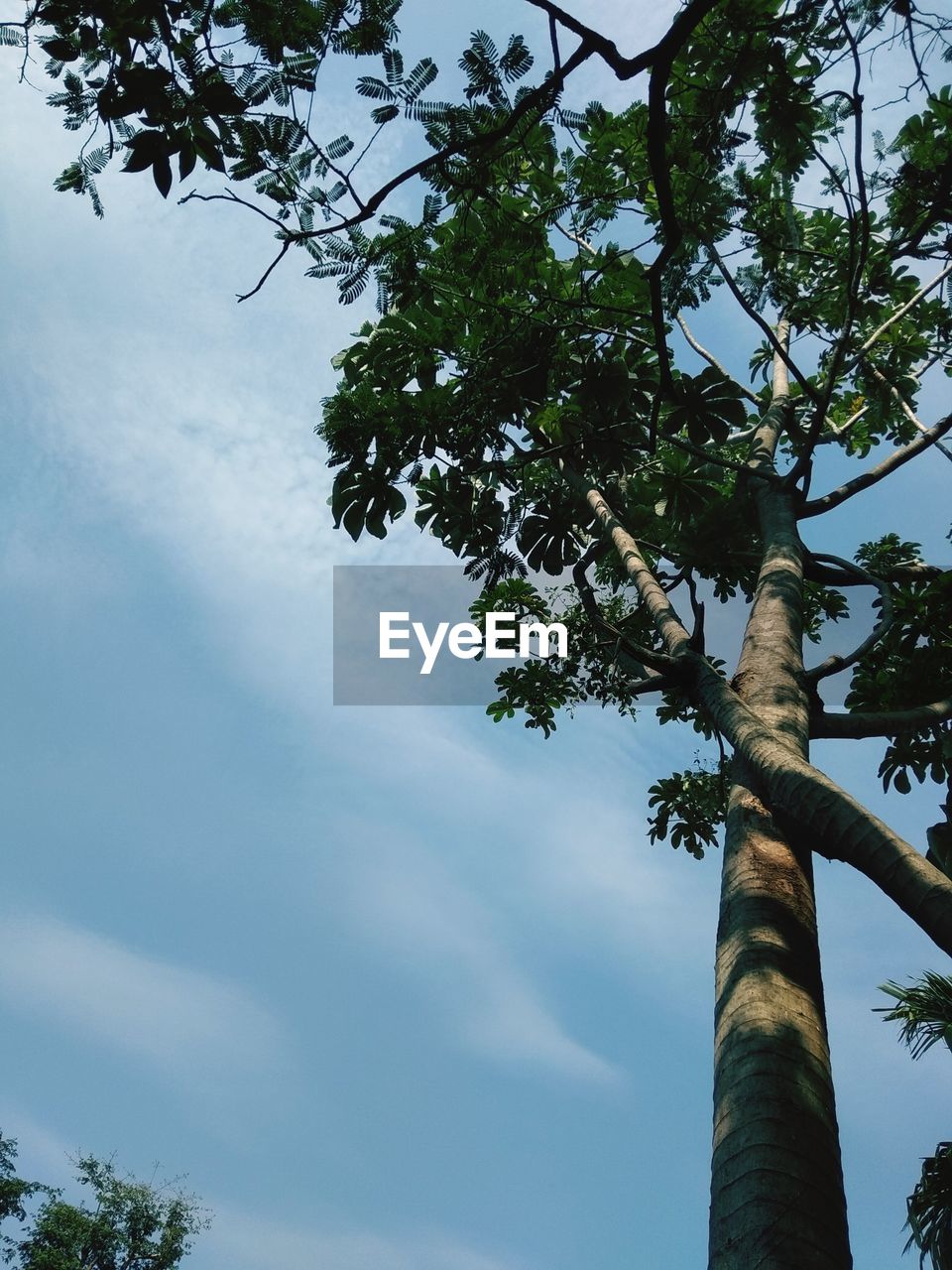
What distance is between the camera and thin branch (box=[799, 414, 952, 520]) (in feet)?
20.5

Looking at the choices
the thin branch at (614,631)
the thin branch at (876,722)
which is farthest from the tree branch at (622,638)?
the thin branch at (876,722)

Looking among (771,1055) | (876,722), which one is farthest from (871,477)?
(771,1055)

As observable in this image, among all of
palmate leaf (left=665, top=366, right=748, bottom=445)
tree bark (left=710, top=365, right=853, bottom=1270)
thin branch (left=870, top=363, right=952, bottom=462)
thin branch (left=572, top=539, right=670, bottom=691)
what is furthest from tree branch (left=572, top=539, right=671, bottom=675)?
thin branch (left=870, top=363, right=952, bottom=462)

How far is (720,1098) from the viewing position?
9.13ft

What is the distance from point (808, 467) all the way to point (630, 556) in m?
1.42

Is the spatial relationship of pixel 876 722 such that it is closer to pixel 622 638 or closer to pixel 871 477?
pixel 622 638

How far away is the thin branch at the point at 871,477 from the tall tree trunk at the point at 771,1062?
2.40 meters

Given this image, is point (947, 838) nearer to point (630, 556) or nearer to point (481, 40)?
point (630, 556)

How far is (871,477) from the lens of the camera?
639 cm

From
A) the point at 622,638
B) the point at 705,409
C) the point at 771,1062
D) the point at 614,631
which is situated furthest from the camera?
the point at 705,409

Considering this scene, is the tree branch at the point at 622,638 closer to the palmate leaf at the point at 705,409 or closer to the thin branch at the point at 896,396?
the palmate leaf at the point at 705,409

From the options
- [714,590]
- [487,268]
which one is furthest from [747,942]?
[714,590]

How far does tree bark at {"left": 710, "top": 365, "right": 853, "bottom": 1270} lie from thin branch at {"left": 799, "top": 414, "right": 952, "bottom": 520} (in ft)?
7.34

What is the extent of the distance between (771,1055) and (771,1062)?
23mm
